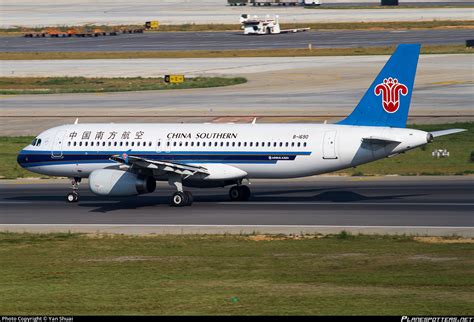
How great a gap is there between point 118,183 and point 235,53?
293ft

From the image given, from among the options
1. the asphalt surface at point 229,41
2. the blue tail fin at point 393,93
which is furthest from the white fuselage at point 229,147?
the asphalt surface at point 229,41

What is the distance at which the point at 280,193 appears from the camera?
5603cm

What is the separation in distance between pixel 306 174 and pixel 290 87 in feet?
181

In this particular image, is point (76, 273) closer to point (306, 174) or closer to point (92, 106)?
point (306, 174)

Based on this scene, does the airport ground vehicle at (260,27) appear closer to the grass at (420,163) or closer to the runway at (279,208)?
the grass at (420,163)

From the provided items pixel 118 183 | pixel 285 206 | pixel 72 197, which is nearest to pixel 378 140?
pixel 285 206

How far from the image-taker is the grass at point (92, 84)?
356 ft

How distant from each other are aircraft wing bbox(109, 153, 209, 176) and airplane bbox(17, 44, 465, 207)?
0.04 metres

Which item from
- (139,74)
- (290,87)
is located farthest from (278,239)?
(139,74)

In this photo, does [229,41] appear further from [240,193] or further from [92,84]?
[240,193]

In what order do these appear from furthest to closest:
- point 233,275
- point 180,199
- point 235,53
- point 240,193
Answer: point 235,53, point 240,193, point 180,199, point 233,275

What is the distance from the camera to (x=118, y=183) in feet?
165

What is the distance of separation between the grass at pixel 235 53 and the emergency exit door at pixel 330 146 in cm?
8081

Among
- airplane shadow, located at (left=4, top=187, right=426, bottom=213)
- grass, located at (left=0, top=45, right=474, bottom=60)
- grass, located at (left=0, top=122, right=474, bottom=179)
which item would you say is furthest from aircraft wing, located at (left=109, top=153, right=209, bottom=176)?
grass, located at (left=0, top=45, right=474, bottom=60)
